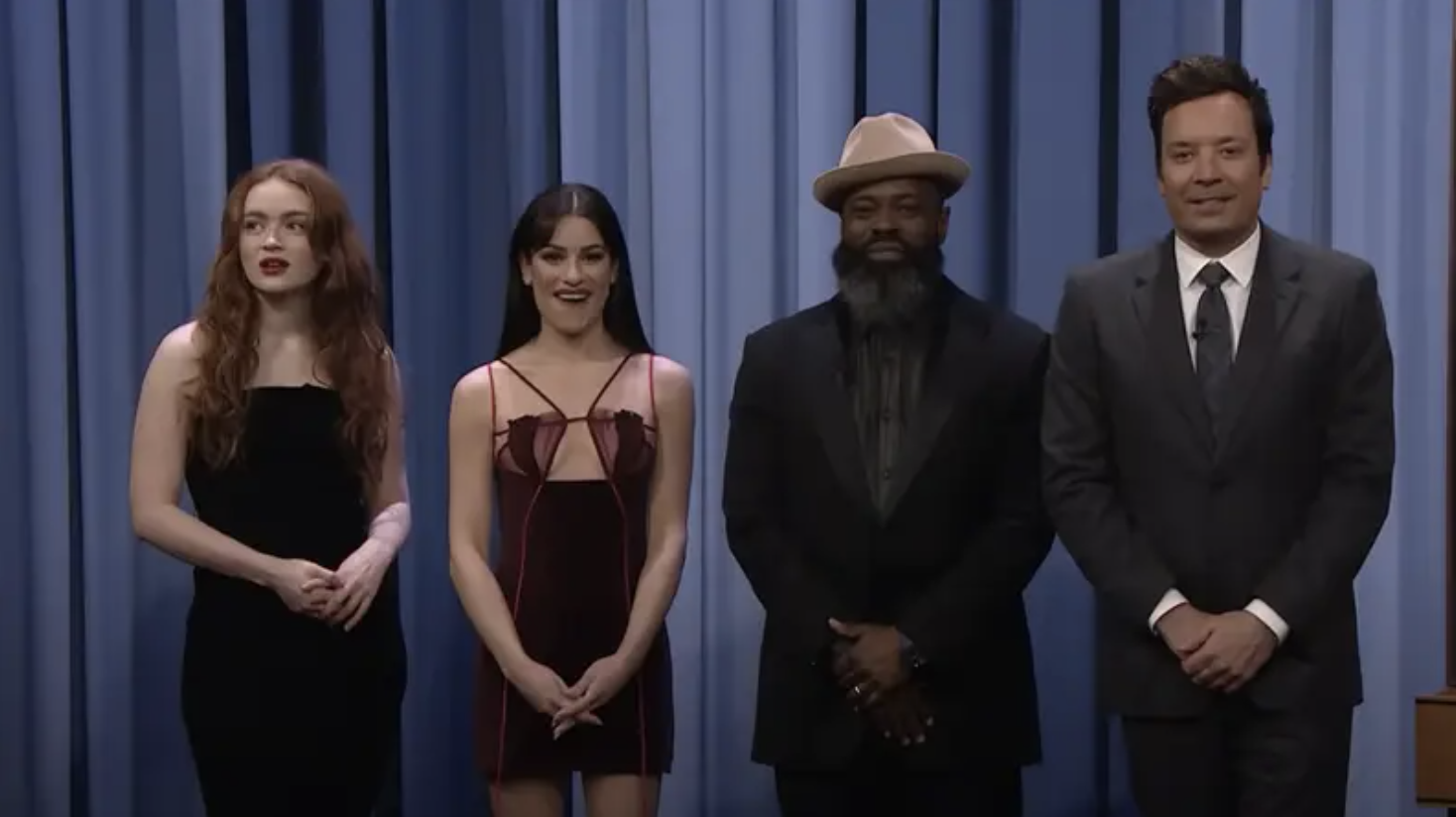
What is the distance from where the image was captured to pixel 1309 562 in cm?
262

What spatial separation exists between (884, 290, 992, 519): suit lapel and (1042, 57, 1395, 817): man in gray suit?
0.61 feet

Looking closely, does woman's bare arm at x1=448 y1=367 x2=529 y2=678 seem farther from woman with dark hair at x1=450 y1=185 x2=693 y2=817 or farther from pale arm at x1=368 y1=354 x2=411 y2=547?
pale arm at x1=368 y1=354 x2=411 y2=547

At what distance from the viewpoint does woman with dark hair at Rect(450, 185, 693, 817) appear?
3055 millimetres

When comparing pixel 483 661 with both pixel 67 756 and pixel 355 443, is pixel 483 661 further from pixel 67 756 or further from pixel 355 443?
pixel 67 756

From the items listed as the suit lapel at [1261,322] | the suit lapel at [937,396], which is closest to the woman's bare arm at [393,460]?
the suit lapel at [937,396]

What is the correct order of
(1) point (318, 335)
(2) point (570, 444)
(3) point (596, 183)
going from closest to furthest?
1. (2) point (570, 444)
2. (1) point (318, 335)
3. (3) point (596, 183)

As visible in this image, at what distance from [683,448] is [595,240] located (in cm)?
38

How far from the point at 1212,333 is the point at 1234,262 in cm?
12

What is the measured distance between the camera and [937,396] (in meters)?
2.92

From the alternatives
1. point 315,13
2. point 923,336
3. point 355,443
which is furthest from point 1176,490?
point 315,13

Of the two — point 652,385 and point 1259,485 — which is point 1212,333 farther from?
point 652,385

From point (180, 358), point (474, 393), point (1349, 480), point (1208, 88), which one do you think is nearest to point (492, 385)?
point (474, 393)

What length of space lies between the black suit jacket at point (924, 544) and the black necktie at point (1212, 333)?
1.00 ft

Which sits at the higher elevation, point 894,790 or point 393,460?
point 393,460
